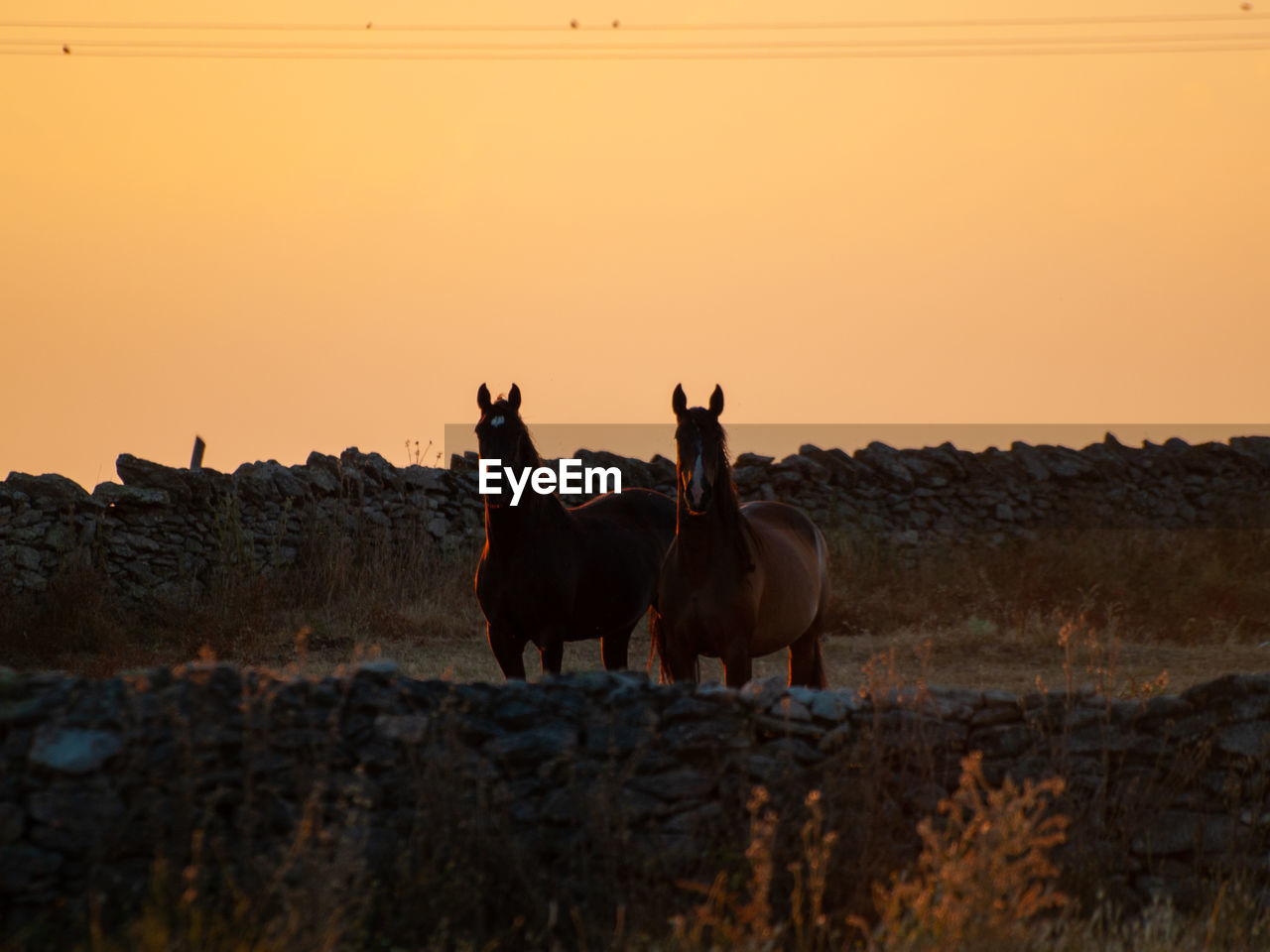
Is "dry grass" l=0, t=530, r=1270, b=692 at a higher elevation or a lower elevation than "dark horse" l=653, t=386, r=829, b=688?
lower

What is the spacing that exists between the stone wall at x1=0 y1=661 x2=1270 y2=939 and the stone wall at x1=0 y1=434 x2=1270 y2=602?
31.4ft

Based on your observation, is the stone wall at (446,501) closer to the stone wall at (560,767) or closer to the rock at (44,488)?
the rock at (44,488)

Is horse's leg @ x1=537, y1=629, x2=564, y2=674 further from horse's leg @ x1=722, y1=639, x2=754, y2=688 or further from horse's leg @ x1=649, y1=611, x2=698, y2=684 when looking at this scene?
horse's leg @ x1=722, y1=639, x2=754, y2=688

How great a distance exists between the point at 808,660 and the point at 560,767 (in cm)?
478

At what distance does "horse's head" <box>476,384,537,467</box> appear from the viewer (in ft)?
27.9

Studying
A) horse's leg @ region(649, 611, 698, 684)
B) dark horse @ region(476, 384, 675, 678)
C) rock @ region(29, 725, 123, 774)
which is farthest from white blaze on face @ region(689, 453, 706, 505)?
rock @ region(29, 725, 123, 774)

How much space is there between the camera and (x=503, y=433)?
27.9ft

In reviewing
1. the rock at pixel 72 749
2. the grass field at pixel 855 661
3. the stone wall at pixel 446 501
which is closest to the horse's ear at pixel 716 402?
the grass field at pixel 855 661

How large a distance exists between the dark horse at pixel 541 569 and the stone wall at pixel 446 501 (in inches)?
244

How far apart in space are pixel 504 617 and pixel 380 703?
3932mm

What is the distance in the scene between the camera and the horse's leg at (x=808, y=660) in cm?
965

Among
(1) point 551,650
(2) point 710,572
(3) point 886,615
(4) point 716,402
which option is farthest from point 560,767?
(3) point 886,615

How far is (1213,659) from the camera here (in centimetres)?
1266

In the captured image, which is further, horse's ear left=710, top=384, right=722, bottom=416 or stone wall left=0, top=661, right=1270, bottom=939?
horse's ear left=710, top=384, right=722, bottom=416
